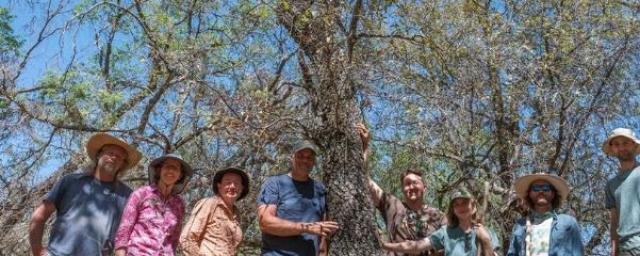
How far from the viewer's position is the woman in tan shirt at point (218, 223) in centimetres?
386

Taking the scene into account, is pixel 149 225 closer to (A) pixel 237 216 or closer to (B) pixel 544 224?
(A) pixel 237 216

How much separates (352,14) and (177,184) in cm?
188

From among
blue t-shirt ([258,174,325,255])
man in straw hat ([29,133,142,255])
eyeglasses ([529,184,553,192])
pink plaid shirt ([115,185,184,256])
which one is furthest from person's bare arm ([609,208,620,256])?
man in straw hat ([29,133,142,255])

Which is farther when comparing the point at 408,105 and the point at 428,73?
the point at 428,73

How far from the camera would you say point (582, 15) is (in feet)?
23.0

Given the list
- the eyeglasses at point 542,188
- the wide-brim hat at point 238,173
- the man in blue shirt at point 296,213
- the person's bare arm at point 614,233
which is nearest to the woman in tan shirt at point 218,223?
the wide-brim hat at point 238,173

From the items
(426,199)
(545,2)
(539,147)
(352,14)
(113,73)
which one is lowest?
(426,199)

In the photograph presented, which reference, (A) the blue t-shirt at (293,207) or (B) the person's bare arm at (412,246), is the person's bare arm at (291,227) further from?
(B) the person's bare arm at (412,246)

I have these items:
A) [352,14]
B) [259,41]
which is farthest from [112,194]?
[259,41]

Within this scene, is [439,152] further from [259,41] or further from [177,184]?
[177,184]

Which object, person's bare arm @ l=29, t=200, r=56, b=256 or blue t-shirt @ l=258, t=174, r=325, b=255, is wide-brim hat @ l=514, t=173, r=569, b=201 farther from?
person's bare arm @ l=29, t=200, r=56, b=256

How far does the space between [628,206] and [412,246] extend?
1361mm

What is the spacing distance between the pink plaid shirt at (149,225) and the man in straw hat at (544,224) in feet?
6.96

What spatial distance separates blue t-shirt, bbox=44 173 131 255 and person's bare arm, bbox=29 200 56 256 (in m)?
0.05
